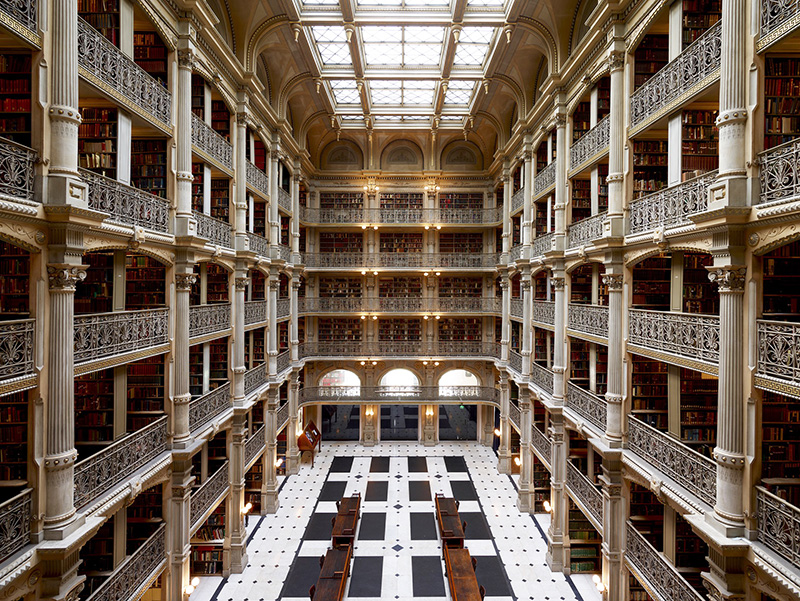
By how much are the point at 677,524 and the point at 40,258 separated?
863cm

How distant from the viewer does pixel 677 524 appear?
668cm

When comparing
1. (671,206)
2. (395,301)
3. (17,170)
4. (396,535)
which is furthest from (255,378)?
(671,206)

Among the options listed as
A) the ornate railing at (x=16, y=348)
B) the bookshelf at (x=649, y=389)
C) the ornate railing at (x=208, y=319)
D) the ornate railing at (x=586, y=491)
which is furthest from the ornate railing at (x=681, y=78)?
the ornate railing at (x=208, y=319)

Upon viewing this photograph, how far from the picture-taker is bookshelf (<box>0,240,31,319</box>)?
215 inches

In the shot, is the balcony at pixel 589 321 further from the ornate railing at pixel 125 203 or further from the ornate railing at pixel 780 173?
the ornate railing at pixel 125 203

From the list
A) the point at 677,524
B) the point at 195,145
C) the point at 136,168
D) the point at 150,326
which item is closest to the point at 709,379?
the point at 677,524

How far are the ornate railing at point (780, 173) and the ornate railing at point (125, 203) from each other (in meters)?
7.19

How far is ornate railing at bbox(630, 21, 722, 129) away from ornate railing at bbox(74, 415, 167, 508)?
328 inches

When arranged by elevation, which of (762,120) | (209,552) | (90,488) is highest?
(762,120)

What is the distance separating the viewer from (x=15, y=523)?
14.4ft

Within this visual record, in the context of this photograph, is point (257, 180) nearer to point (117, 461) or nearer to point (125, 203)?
point (125, 203)

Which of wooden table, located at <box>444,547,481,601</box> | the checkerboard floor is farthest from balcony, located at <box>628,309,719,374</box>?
the checkerboard floor

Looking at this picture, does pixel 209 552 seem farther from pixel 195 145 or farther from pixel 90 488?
pixel 195 145

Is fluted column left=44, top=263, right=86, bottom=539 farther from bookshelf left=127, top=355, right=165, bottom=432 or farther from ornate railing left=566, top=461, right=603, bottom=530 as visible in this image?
ornate railing left=566, top=461, right=603, bottom=530
